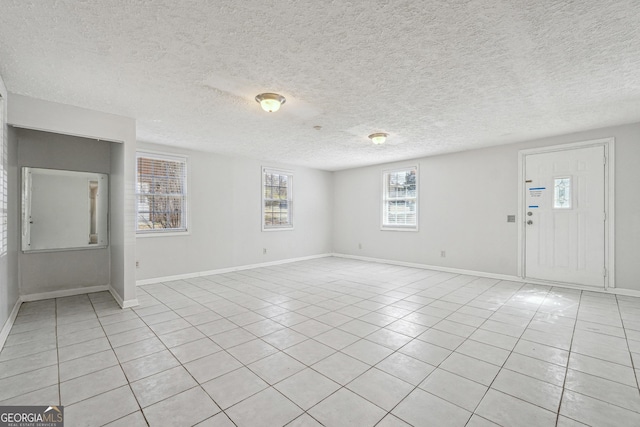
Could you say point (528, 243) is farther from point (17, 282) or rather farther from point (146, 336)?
point (17, 282)

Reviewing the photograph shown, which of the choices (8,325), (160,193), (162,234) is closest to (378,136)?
(160,193)

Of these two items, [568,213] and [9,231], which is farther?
[568,213]

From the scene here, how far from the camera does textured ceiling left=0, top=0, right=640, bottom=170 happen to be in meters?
1.83

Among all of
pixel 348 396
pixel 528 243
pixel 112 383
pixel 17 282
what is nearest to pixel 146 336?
pixel 112 383

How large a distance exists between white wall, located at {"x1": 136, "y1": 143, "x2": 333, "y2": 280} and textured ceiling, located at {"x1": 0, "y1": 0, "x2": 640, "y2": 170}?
5.65 ft

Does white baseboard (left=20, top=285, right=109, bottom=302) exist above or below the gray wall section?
below

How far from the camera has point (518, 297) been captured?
161 inches

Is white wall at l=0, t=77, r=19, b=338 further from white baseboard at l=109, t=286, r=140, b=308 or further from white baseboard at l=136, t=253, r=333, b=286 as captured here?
white baseboard at l=136, t=253, r=333, b=286

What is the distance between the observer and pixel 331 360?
7.73 feet

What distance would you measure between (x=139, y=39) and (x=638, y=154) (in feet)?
19.9

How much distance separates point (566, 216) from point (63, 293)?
A: 773cm

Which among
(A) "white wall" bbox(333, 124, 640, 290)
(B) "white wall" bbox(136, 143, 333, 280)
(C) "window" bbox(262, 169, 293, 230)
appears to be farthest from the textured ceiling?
(C) "window" bbox(262, 169, 293, 230)

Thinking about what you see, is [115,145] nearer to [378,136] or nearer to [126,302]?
[126,302]

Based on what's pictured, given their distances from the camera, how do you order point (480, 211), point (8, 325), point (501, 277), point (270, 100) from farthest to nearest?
1. point (480, 211)
2. point (501, 277)
3. point (270, 100)
4. point (8, 325)
